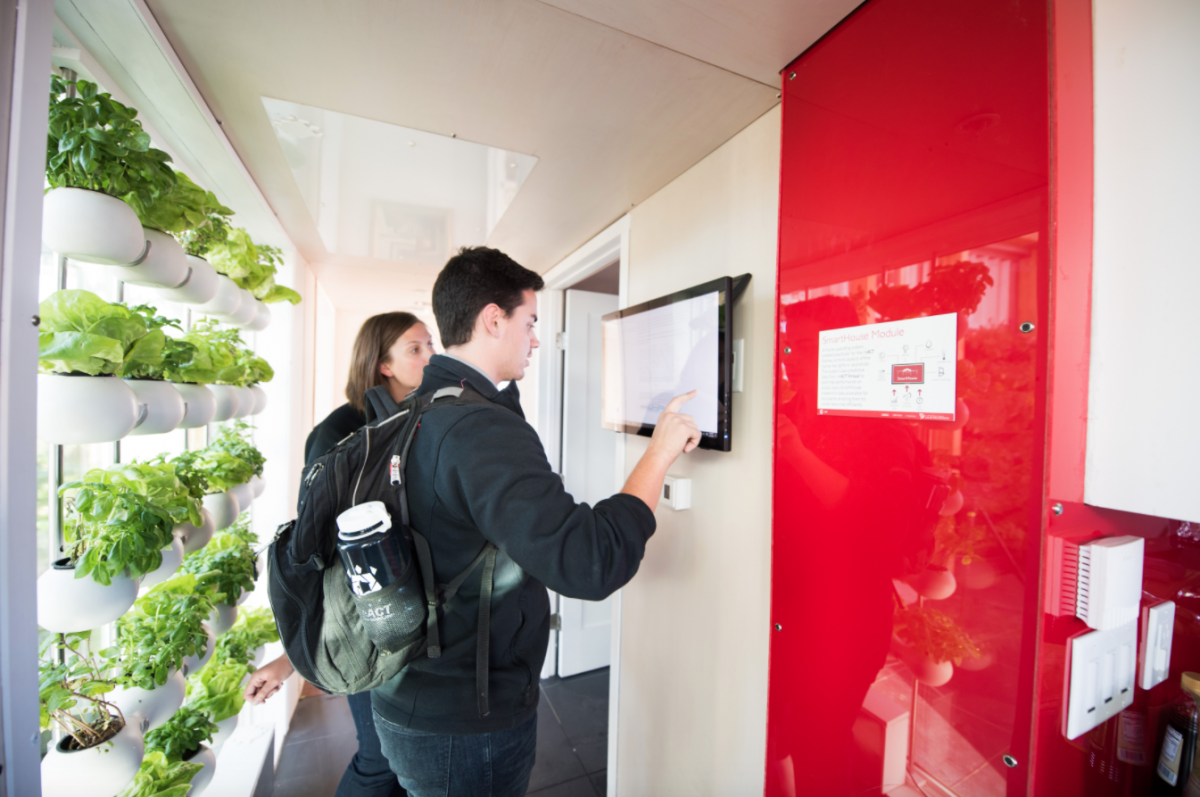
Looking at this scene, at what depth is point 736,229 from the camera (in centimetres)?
125

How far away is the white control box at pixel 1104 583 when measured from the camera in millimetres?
572

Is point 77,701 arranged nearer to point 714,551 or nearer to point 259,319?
point 259,319

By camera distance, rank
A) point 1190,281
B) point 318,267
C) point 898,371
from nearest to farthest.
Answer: point 1190,281 → point 898,371 → point 318,267

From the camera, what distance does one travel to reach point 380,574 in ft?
2.66

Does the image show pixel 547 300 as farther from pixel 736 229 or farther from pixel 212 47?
pixel 212 47

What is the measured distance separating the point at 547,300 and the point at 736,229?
1.83 metres

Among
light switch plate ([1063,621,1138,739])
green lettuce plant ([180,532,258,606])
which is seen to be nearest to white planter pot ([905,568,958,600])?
light switch plate ([1063,621,1138,739])

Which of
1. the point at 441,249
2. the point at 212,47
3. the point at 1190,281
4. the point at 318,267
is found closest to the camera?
the point at 1190,281

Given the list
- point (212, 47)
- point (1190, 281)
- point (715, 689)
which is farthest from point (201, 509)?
point (1190, 281)

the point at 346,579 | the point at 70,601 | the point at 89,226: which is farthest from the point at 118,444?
the point at 346,579

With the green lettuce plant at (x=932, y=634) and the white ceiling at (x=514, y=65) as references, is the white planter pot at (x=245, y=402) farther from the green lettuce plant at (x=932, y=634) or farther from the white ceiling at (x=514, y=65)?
the green lettuce plant at (x=932, y=634)

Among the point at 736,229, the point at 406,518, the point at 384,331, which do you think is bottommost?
the point at 406,518

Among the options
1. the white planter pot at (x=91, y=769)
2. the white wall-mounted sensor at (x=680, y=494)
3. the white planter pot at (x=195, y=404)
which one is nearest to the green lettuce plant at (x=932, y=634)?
the white wall-mounted sensor at (x=680, y=494)

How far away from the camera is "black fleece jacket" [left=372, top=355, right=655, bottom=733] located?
82 cm
